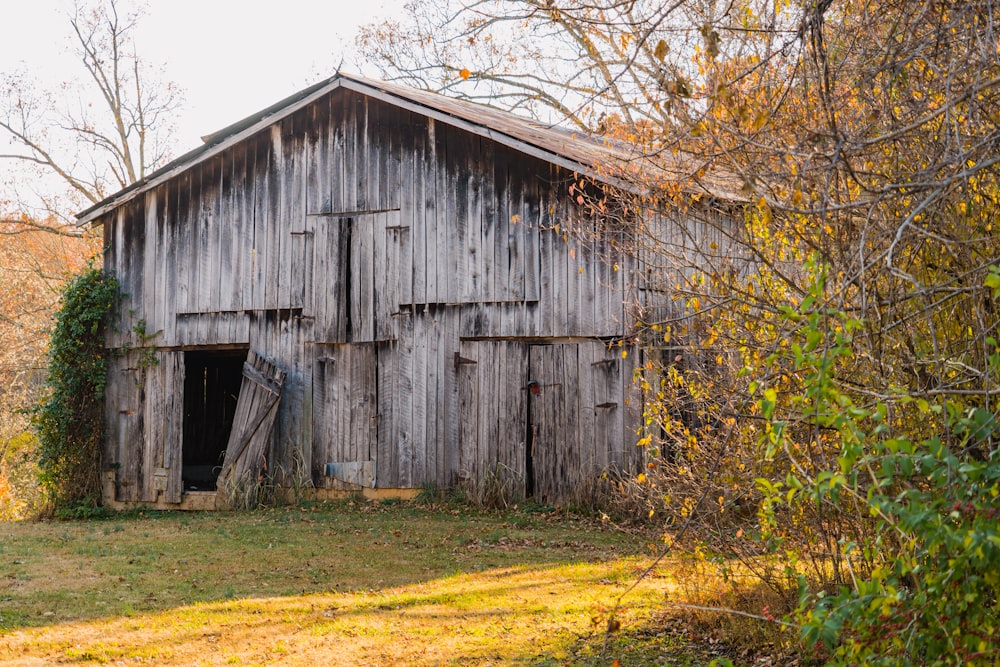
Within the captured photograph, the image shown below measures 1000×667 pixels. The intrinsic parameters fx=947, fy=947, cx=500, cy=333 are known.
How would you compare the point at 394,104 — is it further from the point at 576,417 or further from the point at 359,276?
the point at 576,417

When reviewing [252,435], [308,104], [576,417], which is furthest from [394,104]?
[252,435]

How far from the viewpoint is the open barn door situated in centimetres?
1512

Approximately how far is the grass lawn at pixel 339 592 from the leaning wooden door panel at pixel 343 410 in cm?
128

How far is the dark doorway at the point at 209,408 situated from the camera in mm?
20156

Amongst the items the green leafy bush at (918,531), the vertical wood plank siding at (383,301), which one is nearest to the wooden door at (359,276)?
the vertical wood plank siding at (383,301)

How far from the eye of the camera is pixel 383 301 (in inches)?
581

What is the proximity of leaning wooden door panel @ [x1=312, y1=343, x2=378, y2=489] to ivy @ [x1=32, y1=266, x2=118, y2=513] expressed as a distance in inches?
160

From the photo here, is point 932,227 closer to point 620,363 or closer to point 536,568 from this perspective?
point 536,568

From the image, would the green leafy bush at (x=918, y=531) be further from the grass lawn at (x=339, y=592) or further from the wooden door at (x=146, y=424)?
the wooden door at (x=146, y=424)

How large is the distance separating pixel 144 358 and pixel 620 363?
8356 millimetres

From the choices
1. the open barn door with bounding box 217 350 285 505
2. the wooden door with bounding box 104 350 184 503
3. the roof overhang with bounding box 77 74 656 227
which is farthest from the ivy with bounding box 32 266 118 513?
the open barn door with bounding box 217 350 285 505

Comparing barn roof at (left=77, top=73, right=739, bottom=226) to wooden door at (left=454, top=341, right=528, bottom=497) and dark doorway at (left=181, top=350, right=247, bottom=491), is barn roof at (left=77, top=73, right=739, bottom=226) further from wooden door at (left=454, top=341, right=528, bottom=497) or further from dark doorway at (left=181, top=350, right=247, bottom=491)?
dark doorway at (left=181, top=350, right=247, bottom=491)

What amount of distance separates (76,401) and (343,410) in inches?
192

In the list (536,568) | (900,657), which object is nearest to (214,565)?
(536,568)
